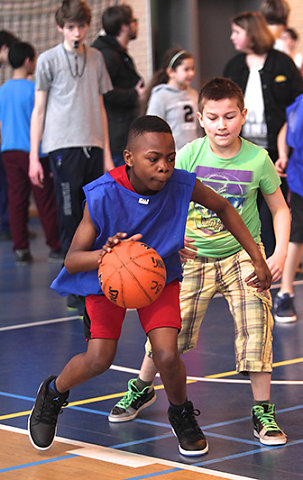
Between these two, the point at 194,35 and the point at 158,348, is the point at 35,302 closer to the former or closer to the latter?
the point at 158,348

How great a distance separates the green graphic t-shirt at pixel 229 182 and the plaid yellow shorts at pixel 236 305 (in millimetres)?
69

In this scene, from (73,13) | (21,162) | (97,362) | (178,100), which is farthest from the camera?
(21,162)

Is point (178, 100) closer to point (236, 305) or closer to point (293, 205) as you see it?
point (293, 205)

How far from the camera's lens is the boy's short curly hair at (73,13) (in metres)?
5.84

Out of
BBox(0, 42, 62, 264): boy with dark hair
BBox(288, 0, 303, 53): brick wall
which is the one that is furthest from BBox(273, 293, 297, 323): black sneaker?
BBox(288, 0, 303, 53): brick wall

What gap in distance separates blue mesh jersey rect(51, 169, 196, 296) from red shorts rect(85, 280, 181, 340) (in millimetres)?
48

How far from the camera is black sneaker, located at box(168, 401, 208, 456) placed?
3263 millimetres

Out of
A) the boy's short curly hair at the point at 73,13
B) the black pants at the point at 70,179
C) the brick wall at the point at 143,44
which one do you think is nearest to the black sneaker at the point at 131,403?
the black pants at the point at 70,179

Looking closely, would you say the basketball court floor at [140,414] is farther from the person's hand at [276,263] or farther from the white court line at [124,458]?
the person's hand at [276,263]

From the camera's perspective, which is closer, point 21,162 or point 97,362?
point 97,362

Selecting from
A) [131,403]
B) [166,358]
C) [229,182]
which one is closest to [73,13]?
[229,182]

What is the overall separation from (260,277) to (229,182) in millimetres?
555

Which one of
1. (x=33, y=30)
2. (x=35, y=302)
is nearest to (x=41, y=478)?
(x=35, y=302)

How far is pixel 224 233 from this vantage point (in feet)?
12.5
